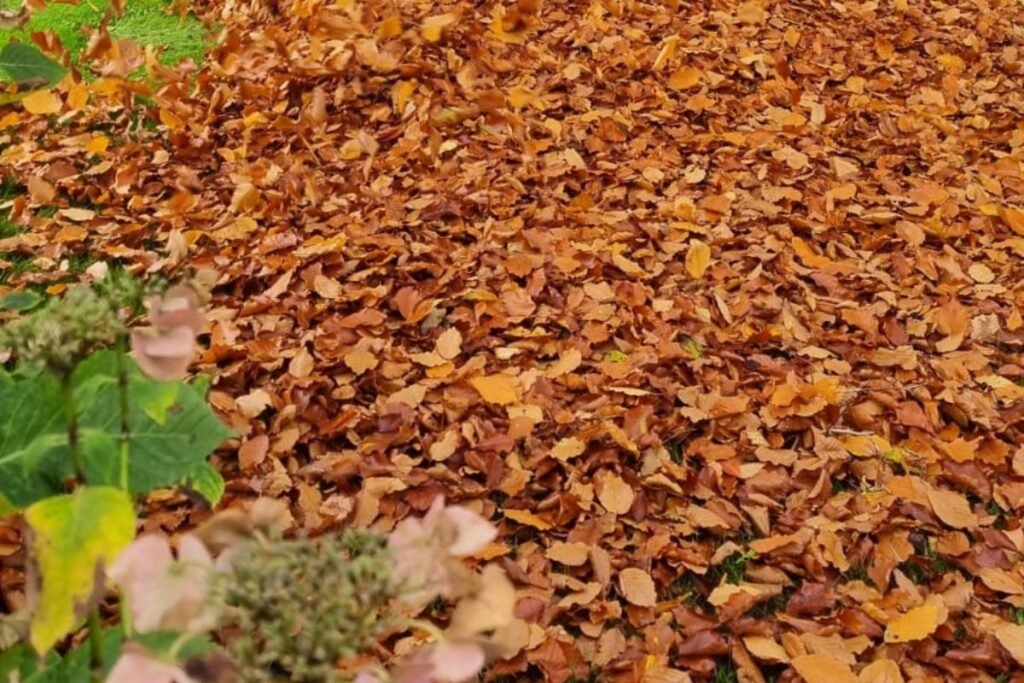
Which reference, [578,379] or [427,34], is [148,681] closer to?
[578,379]

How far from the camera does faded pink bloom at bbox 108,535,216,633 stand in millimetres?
540

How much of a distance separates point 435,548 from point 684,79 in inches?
119

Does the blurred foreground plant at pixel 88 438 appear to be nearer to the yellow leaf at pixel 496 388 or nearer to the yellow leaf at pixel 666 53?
the yellow leaf at pixel 496 388

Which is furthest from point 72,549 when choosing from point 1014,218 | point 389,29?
point 389,29

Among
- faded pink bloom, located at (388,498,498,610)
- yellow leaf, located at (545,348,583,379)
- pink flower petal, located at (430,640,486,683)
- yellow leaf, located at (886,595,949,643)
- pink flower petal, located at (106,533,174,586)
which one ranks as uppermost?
faded pink bloom, located at (388,498,498,610)

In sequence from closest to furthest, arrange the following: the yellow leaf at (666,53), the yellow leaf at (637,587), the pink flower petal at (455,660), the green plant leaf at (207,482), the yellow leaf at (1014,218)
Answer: the pink flower petal at (455,660) → the green plant leaf at (207,482) → the yellow leaf at (637,587) → the yellow leaf at (1014,218) → the yellow leaf at (666,53)

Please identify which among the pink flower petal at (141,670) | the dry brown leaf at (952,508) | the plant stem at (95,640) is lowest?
the dry brown leaf at (952,508)

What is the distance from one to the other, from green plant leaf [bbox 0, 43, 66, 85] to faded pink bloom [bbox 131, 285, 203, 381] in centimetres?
71

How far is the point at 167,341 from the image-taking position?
65 centimetres

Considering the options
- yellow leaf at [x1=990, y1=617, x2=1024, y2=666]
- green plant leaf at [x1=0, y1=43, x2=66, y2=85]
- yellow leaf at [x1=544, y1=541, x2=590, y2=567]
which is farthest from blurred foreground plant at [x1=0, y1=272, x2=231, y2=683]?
yellow leaf at [x1=990, y1=617, x2=1024, y2=666]

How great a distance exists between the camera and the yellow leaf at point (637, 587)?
5.95 feet

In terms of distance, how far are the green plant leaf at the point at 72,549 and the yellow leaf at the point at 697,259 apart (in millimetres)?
2016

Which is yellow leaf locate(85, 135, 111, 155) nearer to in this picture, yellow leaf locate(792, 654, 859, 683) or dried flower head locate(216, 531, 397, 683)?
yellow leaf locate(792, 654, 859, 683)

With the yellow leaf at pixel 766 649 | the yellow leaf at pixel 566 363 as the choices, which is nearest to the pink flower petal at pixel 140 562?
the yellow leaf at pixel 766 649
